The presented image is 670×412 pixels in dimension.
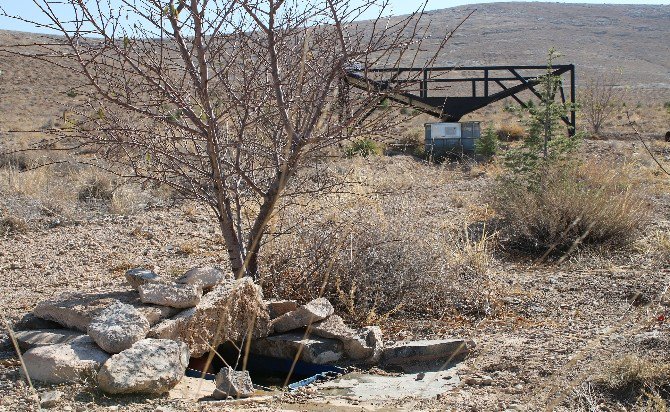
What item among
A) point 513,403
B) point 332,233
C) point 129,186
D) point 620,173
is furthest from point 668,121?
point 513,403

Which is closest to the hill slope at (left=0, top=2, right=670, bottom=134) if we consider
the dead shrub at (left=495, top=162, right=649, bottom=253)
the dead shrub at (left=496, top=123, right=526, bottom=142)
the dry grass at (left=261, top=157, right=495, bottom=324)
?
the dead shrub at (left=496, top=123, right=526, bottom=142)

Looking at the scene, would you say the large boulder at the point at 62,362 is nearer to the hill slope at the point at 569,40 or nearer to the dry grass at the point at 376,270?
the dry grass at the point at 376,270

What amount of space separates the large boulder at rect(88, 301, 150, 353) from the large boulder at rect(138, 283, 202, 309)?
24cm

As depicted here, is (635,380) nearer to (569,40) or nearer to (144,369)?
(144,369)

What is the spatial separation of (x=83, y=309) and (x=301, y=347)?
1.32 metres

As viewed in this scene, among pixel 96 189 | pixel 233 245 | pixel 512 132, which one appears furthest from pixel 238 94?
pixel 512 132

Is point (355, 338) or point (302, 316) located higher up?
point (302, 316)

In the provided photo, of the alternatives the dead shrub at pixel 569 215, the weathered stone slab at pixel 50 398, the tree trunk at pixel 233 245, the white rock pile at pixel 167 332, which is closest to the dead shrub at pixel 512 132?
the dead shrub at pixel 569 215

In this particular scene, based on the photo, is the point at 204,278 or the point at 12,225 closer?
the point at 204,278

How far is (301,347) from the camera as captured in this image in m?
5.32

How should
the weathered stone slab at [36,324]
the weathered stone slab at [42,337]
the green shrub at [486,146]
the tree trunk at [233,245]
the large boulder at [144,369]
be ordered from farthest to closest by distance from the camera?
1. the green shrub at [486,146]
2. the tree trunk at [233,245]
3. the weathered stone slab at [36,324]
4. the weathered stone slab at [42,337]
5. the large boulder at [144,369]

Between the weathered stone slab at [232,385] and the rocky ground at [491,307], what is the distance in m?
0.14

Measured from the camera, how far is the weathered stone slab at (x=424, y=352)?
5.27m

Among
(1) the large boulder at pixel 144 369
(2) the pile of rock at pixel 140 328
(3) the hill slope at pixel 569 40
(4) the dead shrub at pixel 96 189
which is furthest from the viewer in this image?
(3) the hill slope at pixel 569 40
